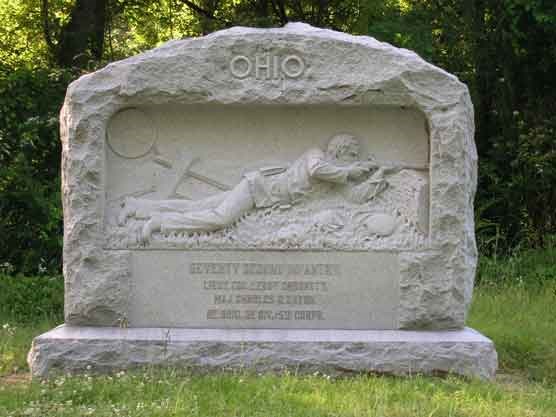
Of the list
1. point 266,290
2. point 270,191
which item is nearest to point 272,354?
point 266,290

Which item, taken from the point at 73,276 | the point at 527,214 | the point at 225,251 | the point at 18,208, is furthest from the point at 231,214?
the point at 527,214

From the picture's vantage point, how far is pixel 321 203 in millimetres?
5711

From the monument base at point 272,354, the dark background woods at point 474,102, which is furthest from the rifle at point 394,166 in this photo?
the dark background woods at point 474,102

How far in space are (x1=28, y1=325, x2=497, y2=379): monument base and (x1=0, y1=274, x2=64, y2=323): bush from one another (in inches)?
96.9

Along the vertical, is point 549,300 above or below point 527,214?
below

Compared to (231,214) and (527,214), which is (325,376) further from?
(527,214)

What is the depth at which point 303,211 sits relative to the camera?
18.6 feet

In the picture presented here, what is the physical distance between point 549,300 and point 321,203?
3493 mm

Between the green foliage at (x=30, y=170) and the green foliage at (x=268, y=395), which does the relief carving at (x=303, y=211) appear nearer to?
the green foliage at (x=268, y=395)

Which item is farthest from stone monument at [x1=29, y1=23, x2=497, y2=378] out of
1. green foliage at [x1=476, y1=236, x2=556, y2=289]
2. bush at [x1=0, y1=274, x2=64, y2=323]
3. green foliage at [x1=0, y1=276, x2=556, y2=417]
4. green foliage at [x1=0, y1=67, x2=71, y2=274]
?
green foliage at [x1=0, y1=67, x2=71, y2=274]

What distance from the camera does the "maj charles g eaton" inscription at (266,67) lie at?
215 inches

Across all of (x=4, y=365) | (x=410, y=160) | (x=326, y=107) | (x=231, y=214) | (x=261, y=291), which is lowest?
(x=4, y=365)

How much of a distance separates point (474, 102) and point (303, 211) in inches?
224

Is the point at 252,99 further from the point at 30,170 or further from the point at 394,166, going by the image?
the point at 30,170
